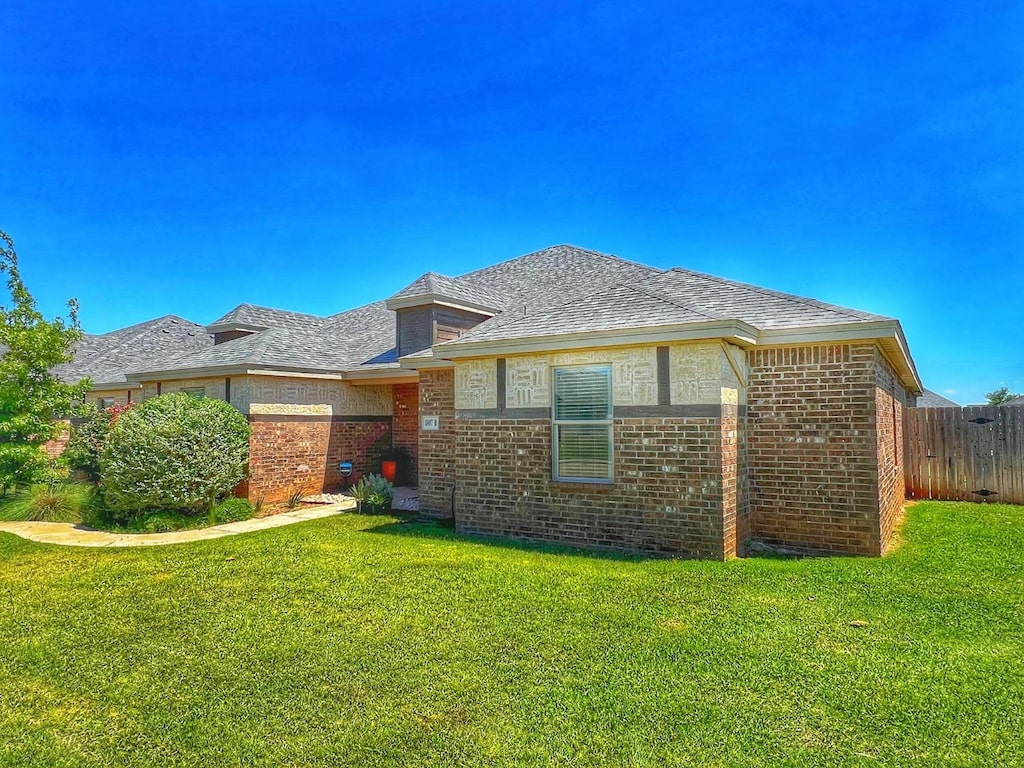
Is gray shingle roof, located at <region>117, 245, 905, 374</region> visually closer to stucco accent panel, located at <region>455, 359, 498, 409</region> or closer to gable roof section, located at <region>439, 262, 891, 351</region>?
gable roof section, located at <region>439, 262, 891, 351</region>

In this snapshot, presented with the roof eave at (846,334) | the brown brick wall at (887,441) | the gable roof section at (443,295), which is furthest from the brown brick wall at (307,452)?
the brown brick wall at (887,441)

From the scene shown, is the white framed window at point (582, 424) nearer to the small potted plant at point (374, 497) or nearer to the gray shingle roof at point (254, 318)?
the small potted plant at point (374, 497)

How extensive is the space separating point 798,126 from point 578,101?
187 inches

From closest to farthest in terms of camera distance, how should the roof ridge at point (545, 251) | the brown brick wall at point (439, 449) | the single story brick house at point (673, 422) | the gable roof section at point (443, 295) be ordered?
the single story brick house at point (673, 422) → the brown brick wall at point (439, 449) → the gable roof section at point (443, 295) → the roof ridge at point (545, 251)

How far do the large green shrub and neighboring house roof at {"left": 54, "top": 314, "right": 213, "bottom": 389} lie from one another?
8.33 meters

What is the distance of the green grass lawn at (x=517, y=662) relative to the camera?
312 cm

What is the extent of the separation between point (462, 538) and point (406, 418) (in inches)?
248

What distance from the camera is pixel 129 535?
9.21 meters

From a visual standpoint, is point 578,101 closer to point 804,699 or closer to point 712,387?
point 712,387

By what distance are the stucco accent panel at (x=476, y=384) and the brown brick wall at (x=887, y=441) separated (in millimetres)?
5273

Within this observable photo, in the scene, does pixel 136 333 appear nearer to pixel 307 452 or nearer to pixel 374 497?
pixel 307 452

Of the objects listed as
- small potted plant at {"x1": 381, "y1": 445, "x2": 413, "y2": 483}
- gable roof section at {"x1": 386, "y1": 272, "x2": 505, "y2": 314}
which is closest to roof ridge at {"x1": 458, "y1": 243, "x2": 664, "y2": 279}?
gable roof section at {"x1": 386, "y1": 272, "x2": 505, "y2": 314}

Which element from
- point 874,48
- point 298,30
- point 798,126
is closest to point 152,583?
point 298,30

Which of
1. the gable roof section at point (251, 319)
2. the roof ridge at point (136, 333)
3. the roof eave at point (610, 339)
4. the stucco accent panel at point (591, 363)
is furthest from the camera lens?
the roof ridge at point (136, 333)
